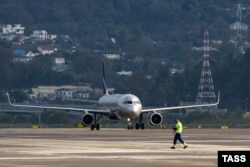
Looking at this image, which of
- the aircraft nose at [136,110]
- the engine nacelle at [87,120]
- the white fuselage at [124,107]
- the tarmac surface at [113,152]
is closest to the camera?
the tarmac surface at [113,152]

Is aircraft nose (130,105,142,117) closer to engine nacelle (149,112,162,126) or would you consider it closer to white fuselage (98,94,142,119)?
white fuselage (98,94,142,119)

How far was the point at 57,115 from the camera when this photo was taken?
162375mm

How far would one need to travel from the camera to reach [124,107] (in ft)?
338

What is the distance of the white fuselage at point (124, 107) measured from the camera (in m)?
103

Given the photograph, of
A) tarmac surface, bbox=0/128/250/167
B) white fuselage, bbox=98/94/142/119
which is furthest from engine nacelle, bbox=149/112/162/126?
tarmac surface, bbox=0/128/250/167

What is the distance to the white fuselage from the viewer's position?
102688mm

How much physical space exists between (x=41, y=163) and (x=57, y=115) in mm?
113725

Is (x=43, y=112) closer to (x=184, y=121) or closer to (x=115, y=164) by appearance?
(x=184, y=121)

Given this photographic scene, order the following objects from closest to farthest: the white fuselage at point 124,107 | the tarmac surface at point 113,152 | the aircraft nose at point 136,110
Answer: the tarmac surface at point 113,152 → the aircraft nose at point 136,110 → the white fuselage at point 124,107

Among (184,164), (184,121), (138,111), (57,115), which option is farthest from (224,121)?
(184,164)

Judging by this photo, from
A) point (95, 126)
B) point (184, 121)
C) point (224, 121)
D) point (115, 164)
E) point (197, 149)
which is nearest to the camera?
point (115, 164)

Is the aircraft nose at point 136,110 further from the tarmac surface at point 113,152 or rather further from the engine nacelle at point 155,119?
the tarmac surface at point 113,152

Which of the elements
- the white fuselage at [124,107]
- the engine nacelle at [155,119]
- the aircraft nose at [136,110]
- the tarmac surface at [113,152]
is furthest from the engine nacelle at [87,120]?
the tarmac surface at [113,152]

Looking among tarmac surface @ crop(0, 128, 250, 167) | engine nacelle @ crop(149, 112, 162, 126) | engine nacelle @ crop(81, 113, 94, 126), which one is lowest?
tarmac surface @ crop(0, 128, 250, 167)
